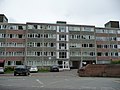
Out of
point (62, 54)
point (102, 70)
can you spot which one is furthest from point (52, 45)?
point (102, 70)

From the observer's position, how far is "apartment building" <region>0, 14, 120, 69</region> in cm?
6259

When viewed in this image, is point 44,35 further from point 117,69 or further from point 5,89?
point 5,89

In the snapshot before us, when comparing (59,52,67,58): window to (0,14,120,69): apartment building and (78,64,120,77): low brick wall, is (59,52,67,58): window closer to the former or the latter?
(0,14,120,69): apartment building

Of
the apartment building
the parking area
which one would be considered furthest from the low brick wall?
the apartment building

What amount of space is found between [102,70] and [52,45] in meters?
35.8

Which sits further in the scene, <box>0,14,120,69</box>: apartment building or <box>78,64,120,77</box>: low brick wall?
<box>0,14,120,69</box>: apartment building

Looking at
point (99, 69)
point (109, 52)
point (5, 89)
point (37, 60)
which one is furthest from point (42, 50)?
point (5, 89)

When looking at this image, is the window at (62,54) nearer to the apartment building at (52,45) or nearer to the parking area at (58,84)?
the apartment building at (52,45)

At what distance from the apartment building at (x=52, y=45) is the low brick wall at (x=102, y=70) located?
33485 millimetres

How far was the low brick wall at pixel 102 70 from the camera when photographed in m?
28.9

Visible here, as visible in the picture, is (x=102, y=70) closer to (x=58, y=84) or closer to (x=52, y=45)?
(x=58, y=84)

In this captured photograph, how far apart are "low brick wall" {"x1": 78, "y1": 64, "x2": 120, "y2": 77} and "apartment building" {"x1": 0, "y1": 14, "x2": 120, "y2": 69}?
3349 cm

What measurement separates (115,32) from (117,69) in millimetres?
45290

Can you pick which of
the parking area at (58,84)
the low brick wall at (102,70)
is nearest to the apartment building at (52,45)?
the low brick wall at (102,70)
